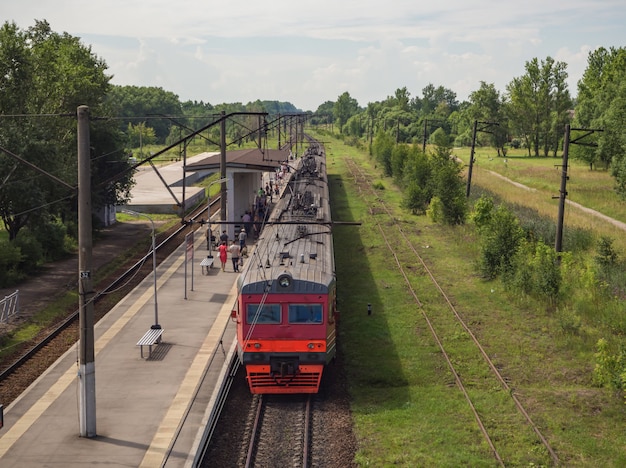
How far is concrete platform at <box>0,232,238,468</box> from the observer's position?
46.2 ft

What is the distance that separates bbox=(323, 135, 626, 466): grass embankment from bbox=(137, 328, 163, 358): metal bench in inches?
198

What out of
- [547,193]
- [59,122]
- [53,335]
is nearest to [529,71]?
[547,193]

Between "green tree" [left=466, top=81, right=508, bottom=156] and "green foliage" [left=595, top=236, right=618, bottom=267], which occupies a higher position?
"green tree" [left=466, top=81, right=508, bottom=156]

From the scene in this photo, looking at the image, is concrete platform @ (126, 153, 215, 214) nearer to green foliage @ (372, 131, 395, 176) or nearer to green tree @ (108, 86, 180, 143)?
green foliage @ (372, 131, 395, 176)

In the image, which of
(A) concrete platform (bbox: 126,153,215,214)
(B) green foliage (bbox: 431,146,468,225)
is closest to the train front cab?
(A) concrete platform (bbox: 126,153,215,214)

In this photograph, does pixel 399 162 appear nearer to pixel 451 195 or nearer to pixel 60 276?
Answer: pixel 451 195

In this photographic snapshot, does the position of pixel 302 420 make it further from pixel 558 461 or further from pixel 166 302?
pixel 166 302

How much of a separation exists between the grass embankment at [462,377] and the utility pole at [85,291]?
17.4ft

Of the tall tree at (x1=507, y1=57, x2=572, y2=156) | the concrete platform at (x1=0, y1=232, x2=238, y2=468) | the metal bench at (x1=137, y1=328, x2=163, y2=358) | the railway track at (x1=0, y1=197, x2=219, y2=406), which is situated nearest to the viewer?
the concrete platform at (x1=0, y1=232, x2=238, y2=468)

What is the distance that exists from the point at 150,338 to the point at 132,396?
3.27 m

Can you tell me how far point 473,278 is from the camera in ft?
98.0

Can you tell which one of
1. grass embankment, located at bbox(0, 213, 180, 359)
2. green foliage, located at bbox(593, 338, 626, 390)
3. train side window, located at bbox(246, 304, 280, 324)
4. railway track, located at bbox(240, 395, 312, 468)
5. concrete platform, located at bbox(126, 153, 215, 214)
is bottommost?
grass embankment, located at bbox(0, 213, 180, 359)

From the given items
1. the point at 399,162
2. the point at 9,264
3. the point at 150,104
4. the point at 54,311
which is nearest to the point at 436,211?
the point at 399,162

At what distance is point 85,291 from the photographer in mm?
14422
